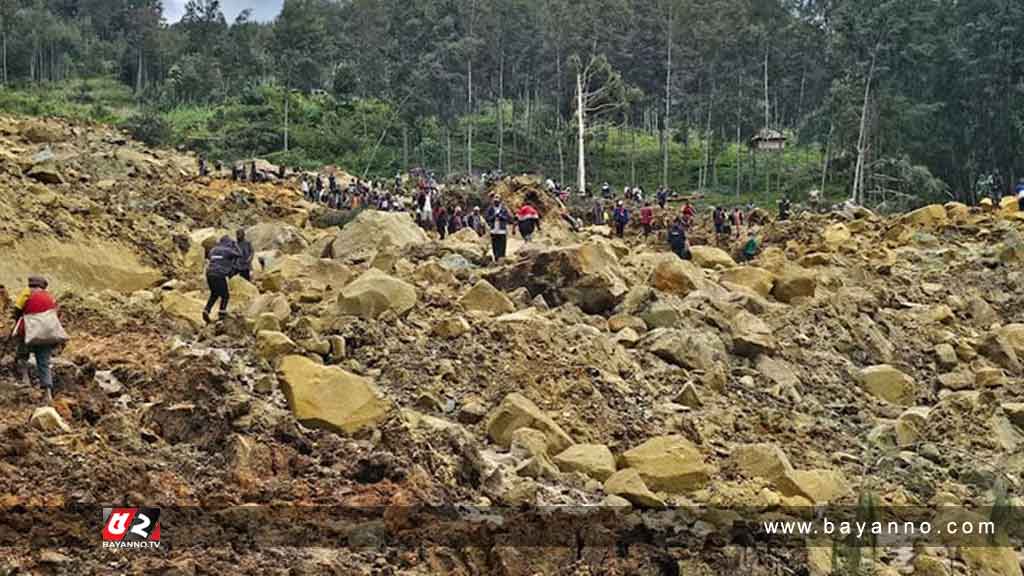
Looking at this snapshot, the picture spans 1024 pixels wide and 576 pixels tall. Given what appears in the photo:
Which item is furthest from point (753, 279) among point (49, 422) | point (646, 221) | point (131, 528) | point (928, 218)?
point (131, 528)

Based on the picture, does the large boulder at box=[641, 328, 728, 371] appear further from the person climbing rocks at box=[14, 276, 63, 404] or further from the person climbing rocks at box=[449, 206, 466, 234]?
the person climbing rocks at box=[449, 206, 466, 234]

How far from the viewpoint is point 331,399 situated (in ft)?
24.7

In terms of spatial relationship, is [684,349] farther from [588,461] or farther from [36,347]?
[36,347]

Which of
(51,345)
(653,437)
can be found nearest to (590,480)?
(653,437)

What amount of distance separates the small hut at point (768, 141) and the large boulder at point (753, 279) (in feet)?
110

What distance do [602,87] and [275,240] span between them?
85.2 feet

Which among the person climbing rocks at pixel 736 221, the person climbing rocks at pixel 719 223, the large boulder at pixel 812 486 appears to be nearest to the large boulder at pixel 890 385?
the large boulder at pixel 812 486

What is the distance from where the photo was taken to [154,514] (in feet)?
19.3

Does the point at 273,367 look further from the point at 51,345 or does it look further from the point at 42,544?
the point at 42,544

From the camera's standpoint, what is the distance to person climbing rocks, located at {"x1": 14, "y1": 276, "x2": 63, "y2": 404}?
24.4 feet


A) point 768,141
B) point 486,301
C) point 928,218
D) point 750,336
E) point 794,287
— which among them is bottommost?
point 750,336

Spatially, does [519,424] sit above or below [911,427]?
above

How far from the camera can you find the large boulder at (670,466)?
7.58 m

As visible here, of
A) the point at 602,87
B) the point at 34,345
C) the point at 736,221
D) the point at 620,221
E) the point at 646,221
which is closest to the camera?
the point at 34,345
